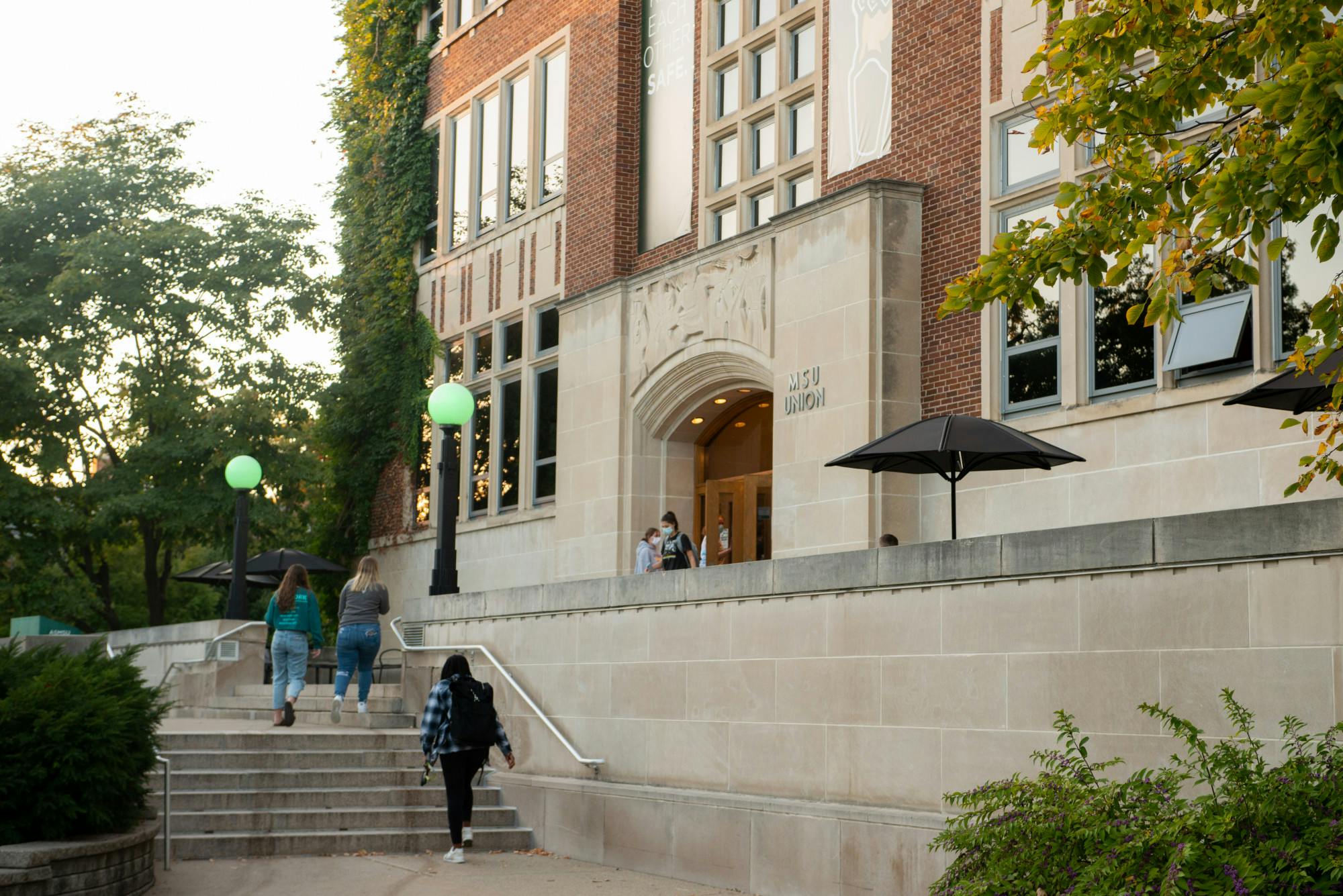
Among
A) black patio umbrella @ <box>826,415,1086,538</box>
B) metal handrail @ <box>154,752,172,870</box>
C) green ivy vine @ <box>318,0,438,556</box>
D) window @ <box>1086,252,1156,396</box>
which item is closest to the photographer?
metal handrail @ <box>154,752,172,870</box>

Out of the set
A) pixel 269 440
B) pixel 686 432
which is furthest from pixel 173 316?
pixel 686 432

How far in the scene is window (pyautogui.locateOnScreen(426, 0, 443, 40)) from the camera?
102 feet

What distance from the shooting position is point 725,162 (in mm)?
22062

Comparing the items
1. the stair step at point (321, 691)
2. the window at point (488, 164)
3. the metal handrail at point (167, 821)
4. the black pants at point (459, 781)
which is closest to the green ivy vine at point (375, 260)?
the window at point (488, 164)

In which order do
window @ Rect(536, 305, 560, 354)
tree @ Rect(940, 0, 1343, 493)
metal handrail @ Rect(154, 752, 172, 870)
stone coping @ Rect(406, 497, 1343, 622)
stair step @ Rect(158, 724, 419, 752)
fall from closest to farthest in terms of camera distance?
1. tree @ Rect(940, 0, 1343, 493)
2. stone coping @ Rect(406, 497, 1343, 622)
3. metal handrail @ Rect(154, 752, 172, 870)
4. stair step @ Rect(158, 724, 419, 752)
5. window @ Rect(536, 305, 560, 354)

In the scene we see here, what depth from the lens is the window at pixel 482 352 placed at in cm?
2766

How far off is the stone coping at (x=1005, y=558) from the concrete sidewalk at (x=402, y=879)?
245 centimetres

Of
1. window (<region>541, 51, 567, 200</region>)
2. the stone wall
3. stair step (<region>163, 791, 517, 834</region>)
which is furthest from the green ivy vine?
stair step (<region>163, 791, 517, 834</region>)

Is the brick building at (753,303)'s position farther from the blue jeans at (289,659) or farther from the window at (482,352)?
the blue jeans at (289,659)

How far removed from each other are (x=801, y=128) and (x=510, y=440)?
8741 millimetres

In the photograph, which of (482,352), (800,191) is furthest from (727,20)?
(482,352)

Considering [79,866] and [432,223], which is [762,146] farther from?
[79,866]

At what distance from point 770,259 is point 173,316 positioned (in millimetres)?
15150

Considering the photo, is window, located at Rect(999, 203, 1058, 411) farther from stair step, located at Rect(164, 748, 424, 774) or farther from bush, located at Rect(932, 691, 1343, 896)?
bush, located at Rect(932, 691, 1343, 896)
